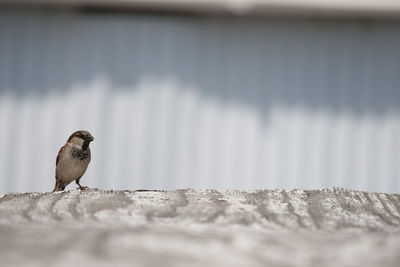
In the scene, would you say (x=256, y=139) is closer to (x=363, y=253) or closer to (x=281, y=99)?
(x=281, y=99)

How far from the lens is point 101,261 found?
0.29 metres

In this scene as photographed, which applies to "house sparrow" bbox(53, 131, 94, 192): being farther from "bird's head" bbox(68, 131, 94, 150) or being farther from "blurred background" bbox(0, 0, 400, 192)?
"blurred background" bbox(0, 0, 400, 192)

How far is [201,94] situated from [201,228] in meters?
3.59

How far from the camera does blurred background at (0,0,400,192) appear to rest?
12.9 feet

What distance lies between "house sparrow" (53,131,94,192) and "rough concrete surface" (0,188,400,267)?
1.82m

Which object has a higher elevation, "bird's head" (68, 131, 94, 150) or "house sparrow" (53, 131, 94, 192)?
"bird's head" (68, 131, 94, 150)

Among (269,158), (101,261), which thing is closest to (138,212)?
(101,261)

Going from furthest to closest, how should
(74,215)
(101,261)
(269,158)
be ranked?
1. (269,158)
2. (74,215)
3. (101,261)

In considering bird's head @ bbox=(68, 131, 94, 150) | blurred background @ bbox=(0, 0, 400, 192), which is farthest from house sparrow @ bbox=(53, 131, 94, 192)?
blurred background @ bbox=(0, 0, 400, 192)

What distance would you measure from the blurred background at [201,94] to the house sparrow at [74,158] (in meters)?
1.54

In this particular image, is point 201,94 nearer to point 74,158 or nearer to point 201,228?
point 74,158

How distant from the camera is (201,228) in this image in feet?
1.27

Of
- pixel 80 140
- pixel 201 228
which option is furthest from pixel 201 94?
pixel 201 228

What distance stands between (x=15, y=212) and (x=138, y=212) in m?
0.11
